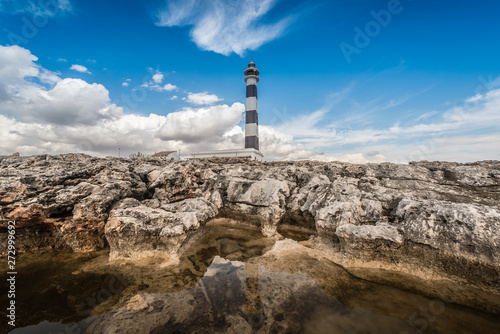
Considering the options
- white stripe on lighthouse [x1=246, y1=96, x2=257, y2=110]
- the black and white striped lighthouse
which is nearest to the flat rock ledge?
the black and white striped lighthouse

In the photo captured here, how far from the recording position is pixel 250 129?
134 ft

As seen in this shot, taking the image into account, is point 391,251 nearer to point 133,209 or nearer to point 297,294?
point 297,294

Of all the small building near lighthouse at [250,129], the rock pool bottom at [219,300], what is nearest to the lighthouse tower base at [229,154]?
the small building near lighthouse at [250,129]

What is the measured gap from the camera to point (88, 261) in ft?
25.8

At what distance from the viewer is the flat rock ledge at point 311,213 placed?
639 centimetres

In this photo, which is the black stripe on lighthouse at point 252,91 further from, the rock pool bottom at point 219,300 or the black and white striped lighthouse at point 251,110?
the rock pool bottom at point 219,300

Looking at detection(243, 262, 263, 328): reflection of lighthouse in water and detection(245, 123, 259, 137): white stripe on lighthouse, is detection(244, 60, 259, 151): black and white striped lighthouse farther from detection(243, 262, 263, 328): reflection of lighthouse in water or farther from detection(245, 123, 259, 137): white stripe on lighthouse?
detection(243, 262, 263, 328): reflection of lighthouse in water

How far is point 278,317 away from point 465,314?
15.6ft

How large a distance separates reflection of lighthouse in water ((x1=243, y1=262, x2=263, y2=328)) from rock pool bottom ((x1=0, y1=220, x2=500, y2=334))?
0.09ft

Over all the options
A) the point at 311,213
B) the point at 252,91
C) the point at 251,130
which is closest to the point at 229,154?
the point at 251,130

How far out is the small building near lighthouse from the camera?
38.1m

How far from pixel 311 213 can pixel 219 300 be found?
6.32 m

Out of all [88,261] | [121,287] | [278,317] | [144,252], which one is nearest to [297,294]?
[278,317]

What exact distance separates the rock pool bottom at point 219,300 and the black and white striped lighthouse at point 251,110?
33643mm
